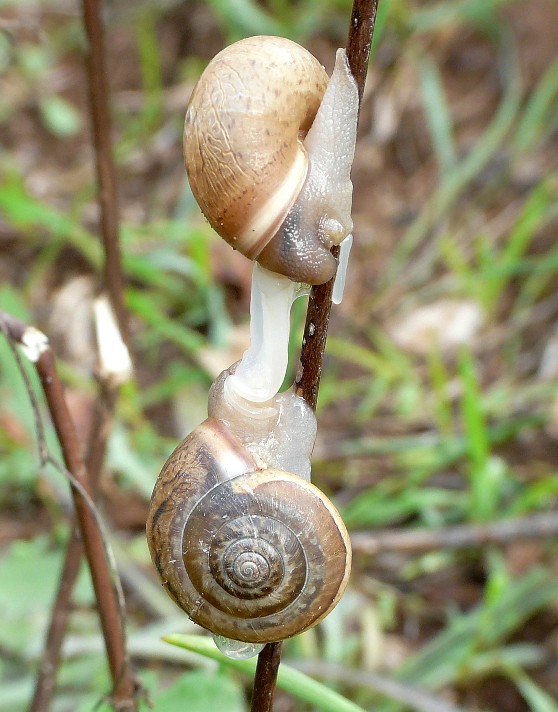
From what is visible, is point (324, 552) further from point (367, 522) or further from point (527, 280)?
point (527, 280)

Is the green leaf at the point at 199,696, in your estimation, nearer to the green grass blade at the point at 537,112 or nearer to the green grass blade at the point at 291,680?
the green grass blade at the point at 291,680

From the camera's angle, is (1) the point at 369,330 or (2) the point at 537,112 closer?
(1) the point at 369,330

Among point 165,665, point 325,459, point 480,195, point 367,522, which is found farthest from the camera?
point 480,195

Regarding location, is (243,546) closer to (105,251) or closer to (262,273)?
(262,273)

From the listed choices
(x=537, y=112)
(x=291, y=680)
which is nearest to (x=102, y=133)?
(x=291, y=680)

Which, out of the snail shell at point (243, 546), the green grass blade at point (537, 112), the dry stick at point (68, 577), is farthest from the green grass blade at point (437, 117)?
the snail shell at point (243, 546)

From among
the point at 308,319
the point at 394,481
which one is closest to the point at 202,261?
the point at 394,481
